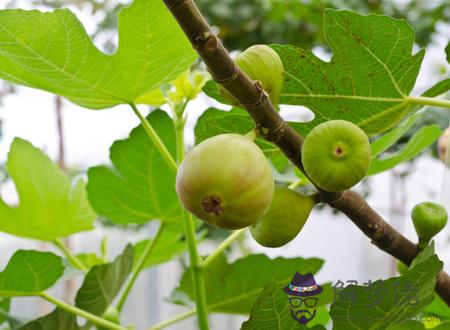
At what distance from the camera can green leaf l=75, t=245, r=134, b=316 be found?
2.59ft

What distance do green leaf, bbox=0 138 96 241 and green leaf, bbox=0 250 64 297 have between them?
159 mm

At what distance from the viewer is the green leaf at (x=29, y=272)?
73 centimetres

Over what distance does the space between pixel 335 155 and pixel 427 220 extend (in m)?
0.20

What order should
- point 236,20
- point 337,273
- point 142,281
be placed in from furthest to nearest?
1. point 337,273
2. point 142,281
3. point 236,20

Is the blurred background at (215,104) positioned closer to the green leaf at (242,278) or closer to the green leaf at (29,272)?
the green leaf at (242,278)

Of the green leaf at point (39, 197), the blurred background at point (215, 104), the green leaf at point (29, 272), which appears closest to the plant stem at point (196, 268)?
the green leaf at point (29, 272)

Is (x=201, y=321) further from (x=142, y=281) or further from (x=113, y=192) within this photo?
(x=142, y=281)

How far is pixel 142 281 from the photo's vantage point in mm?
4891

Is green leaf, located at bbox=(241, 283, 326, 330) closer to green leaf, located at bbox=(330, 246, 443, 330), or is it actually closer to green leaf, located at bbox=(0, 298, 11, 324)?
green leaf, located at bbox=(330, 246, 443, 330)

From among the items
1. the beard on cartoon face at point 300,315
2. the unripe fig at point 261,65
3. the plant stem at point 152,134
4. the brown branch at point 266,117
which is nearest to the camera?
the brown branch at point 266,117

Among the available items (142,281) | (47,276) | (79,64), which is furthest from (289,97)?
(142,281)

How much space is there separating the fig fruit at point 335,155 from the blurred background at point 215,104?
148 centimetres

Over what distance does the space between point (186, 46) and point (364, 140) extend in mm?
261

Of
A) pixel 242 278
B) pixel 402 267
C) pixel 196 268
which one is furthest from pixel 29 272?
pixel 402 267
